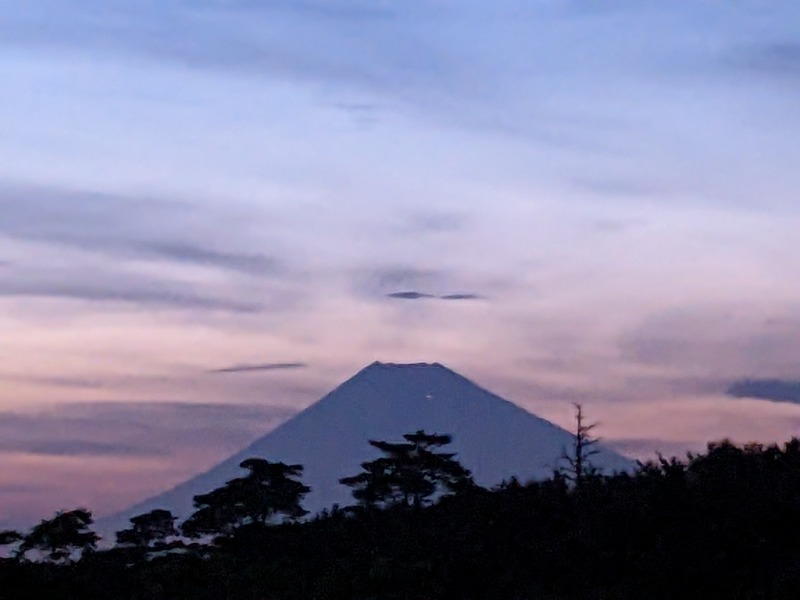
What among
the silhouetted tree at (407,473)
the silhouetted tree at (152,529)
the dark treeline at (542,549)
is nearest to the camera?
the dark treeline at (542,549)

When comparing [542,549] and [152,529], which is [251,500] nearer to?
[152,529]

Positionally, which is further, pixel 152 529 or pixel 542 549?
pixel 152 529

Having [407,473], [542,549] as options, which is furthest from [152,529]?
[542,549]

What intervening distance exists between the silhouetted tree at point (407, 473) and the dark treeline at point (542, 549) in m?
19.1

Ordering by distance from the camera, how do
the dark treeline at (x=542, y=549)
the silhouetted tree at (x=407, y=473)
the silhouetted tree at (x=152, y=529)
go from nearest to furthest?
the dark treeline at (x=542, y=549), the silhouetted tree at (x=407, y=473), the silhouetted tree at (x=152, y=529)

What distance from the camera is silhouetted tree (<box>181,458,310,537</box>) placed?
220 feet

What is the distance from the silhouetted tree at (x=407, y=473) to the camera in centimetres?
6175

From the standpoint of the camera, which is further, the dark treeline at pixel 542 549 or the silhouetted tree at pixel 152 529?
the silhouetted tree at pixel 152 529

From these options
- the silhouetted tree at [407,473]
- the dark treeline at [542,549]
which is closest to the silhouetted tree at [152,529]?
the silhouetted tree at [407,473]

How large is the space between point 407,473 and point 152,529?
18.6 meters

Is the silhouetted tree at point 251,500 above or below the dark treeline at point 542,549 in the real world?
above

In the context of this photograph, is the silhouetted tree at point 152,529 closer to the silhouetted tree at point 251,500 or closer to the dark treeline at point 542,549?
the silhouetted tree at point 251,500

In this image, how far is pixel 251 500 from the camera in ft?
226

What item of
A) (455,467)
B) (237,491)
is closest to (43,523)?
(237,491)
